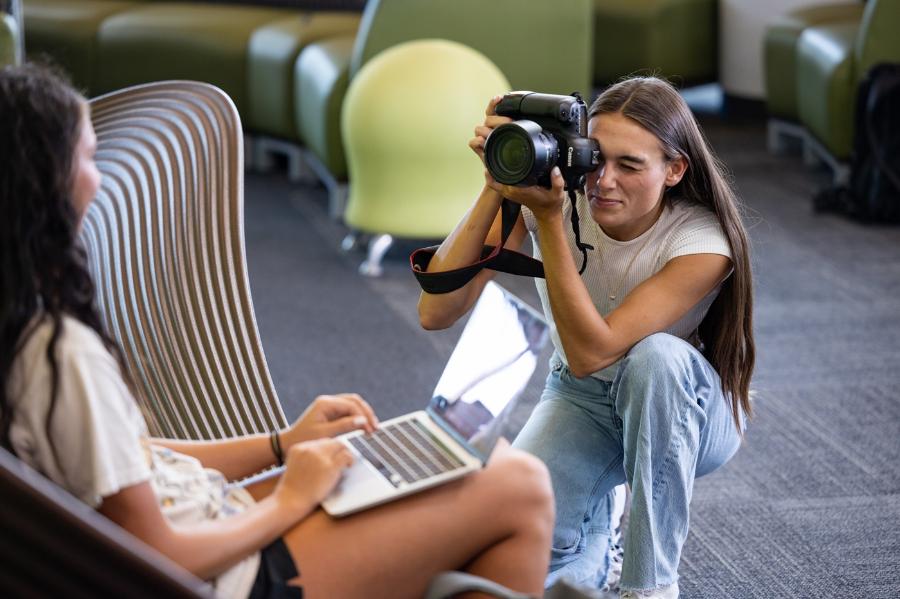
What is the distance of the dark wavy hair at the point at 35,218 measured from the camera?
3.56 ft

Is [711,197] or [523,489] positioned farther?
[711,197]

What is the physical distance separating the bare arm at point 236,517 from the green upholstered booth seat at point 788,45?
3925mm

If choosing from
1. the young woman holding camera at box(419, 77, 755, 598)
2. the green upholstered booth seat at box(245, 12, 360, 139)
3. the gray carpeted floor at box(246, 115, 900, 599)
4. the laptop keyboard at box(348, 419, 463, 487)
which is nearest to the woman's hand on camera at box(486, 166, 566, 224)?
the young woman holding camera at box(419, 77, 755, 598)

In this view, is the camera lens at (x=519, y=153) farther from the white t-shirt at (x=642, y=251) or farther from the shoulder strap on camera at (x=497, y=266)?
the white t-shirt at (x=642, y=251)

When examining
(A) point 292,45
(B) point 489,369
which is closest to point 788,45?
(A) point 292,45

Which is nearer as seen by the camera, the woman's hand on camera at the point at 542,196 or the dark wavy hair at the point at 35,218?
the dark wavy hair at the point at 35,218

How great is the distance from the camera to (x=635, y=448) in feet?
5.51

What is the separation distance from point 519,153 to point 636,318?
0.96ft

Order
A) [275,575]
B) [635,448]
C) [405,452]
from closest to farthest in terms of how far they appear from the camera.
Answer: [275,575] < [405,452] < [635,448]

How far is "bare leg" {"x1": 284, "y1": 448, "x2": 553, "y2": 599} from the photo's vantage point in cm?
125

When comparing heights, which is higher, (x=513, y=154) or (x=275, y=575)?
(x=513, y=154)

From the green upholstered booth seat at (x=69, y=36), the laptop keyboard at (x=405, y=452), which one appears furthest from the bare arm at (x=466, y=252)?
the green upholstered booth seat at (x=69, y=36)

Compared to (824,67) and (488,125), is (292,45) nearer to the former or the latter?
(824,67)

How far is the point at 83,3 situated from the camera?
A: 17.3 ft
